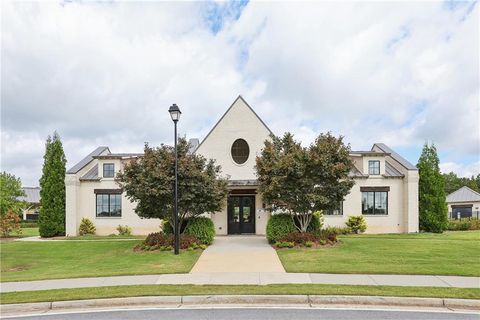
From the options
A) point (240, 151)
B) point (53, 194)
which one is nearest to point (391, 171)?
point (240, 151)

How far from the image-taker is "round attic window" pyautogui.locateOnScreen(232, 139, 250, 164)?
25.1 m

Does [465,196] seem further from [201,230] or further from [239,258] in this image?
[239,258]

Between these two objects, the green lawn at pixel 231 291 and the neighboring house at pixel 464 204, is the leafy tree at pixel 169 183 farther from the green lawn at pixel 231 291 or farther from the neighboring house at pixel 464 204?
the neighboring house at pixel 464 204

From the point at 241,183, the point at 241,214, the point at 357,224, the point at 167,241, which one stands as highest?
the point at 241,183

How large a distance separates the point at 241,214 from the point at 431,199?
13.3 m

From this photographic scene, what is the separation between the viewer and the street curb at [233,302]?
8289mm

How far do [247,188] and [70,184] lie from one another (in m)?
12.5

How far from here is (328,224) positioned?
2641 cm

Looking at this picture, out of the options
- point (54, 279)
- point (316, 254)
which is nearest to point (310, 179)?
point (316, 254)

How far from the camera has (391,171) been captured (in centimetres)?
2748

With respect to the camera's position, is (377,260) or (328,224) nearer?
(377,260)

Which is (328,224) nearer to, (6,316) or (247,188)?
(247,188)

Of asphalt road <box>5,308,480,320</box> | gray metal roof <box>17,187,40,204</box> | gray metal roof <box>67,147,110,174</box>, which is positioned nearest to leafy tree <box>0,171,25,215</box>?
gray metal roof <box>67,147,110,174</box>

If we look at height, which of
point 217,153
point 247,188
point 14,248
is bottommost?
point 14,248
